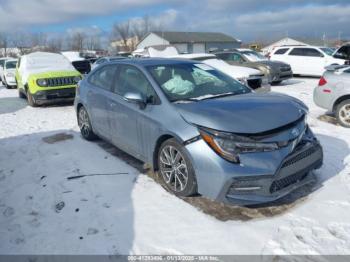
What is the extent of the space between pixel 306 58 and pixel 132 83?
14.5 metres

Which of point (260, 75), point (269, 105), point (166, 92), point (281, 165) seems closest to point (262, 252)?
point (281, 165)

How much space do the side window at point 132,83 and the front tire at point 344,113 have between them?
4.78 m

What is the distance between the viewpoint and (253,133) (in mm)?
3477

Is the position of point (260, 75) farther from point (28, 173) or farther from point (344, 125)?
point (28, 173)

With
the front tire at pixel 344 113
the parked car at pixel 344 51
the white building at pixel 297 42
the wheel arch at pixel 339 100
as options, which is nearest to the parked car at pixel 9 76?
the parked car at pixel 344 51

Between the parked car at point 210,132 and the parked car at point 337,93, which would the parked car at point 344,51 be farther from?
the parked car at point 210,132

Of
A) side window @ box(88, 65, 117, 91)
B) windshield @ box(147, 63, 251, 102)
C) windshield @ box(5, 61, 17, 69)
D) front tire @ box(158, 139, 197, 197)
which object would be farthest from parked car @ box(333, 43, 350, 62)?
windshield @ box(5, 61, 17, 69)

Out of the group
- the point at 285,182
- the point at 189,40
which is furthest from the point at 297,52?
the point at 189,40

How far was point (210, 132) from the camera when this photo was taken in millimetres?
3559

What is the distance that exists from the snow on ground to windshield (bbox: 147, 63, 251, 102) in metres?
1.28

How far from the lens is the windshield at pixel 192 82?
4410mm

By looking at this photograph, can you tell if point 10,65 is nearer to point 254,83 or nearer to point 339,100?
point 254,83

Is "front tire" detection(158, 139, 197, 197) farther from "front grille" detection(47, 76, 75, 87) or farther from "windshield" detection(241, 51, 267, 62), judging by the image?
"windshield" detection(241, 51, 267, 62)

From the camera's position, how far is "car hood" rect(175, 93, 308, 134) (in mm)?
3539
